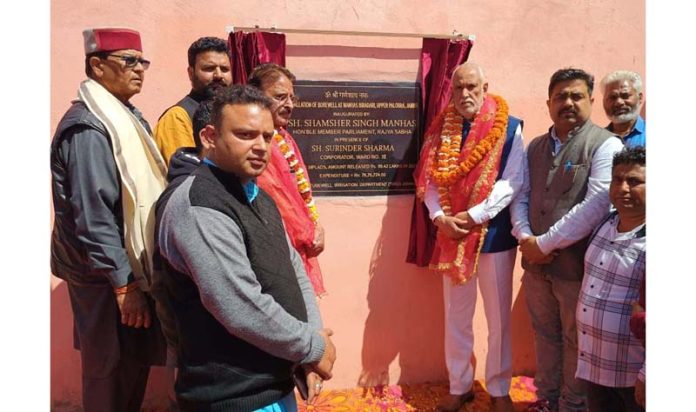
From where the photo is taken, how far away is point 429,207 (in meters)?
3.93

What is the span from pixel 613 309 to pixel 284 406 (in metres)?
1.63

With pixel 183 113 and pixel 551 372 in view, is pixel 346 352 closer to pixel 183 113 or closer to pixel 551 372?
pixel 551 372

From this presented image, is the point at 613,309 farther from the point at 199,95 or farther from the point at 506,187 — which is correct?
the point at 199,95

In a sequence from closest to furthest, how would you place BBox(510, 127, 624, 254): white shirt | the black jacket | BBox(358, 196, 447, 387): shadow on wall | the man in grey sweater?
the man in grey sweater < the black jacket < BBox(510, 127, 624, 254): white shirt < BBox(358, 196, 447, 387): shadow on wall

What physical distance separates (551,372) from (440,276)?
1015mm

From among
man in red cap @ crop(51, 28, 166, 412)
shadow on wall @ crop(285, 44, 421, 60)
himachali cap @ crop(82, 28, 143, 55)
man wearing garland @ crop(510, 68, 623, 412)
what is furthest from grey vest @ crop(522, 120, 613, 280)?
himachali cap @ crop(82, 28, 143, 55)

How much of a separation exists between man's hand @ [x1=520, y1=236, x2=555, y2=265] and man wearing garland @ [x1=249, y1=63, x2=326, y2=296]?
1193 millimetres

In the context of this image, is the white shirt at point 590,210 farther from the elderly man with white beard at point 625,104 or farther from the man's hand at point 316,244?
the man's hand at point 316,244

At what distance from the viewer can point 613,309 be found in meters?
2.83

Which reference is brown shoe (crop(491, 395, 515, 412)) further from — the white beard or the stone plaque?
the white beard

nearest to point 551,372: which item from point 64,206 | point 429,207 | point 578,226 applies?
point 578,226

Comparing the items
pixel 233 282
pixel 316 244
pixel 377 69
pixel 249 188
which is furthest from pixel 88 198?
pixel 377 69

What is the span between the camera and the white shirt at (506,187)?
12.1 ft

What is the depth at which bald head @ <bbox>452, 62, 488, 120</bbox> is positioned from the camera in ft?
12.4
